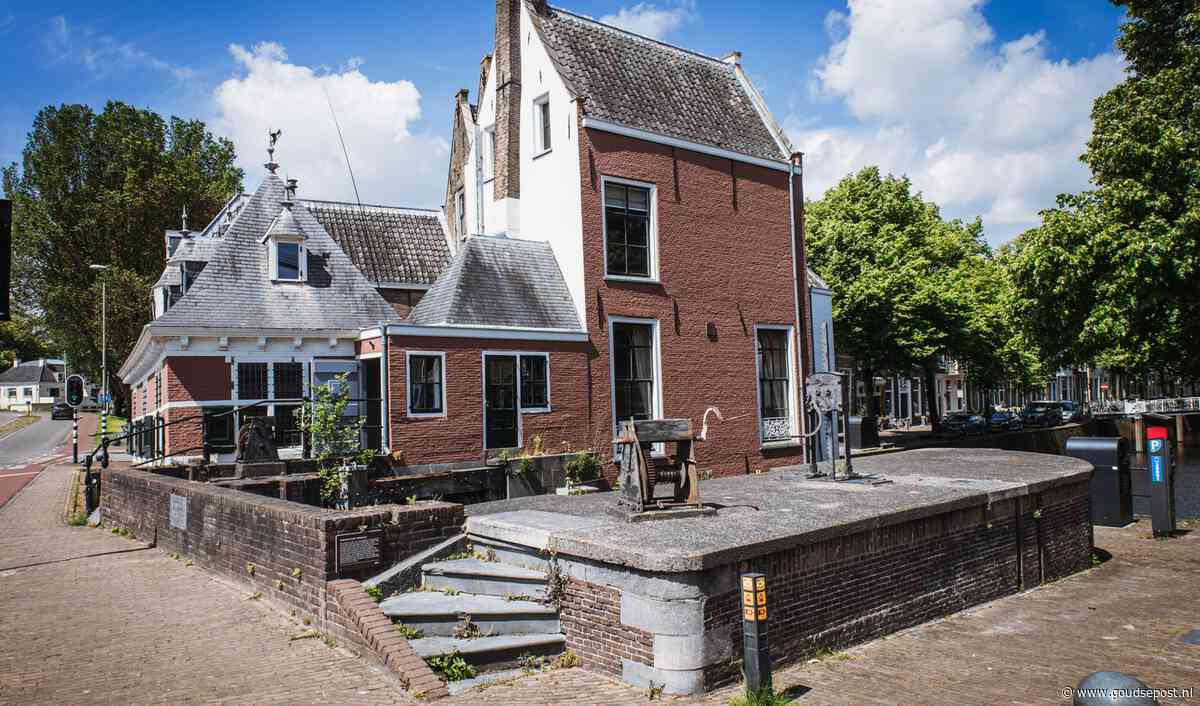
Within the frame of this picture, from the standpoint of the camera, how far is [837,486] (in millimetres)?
12461

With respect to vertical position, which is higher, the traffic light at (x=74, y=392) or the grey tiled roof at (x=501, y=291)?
the grey tiled roof at (x=501, y=291)

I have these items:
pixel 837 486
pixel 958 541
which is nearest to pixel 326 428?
pixel 837 486

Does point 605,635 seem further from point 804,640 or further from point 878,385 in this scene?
point 878,385

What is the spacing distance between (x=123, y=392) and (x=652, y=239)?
140 ft

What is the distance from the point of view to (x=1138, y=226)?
81.9 feet

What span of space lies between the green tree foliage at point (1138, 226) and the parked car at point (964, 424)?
59.9 ft

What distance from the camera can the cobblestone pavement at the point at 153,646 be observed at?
21.5 ft

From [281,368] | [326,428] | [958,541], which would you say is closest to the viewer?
[958,541]

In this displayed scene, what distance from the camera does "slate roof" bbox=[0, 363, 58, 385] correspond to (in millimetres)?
106062

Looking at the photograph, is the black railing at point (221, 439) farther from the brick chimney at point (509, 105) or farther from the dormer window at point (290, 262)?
the brick chimney at point (509, 105)

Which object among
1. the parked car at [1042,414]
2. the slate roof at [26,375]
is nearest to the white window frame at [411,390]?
the parked car at [1042,414]

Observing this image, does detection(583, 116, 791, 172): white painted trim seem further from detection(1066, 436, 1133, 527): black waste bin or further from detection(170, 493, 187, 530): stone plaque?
detection(170, 493, 187, 530): stone plaque

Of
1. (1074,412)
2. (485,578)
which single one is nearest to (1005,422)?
(1074,412)

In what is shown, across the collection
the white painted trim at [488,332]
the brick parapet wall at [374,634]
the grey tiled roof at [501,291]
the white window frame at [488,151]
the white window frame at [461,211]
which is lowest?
the brick parapet wall at [374,634]
